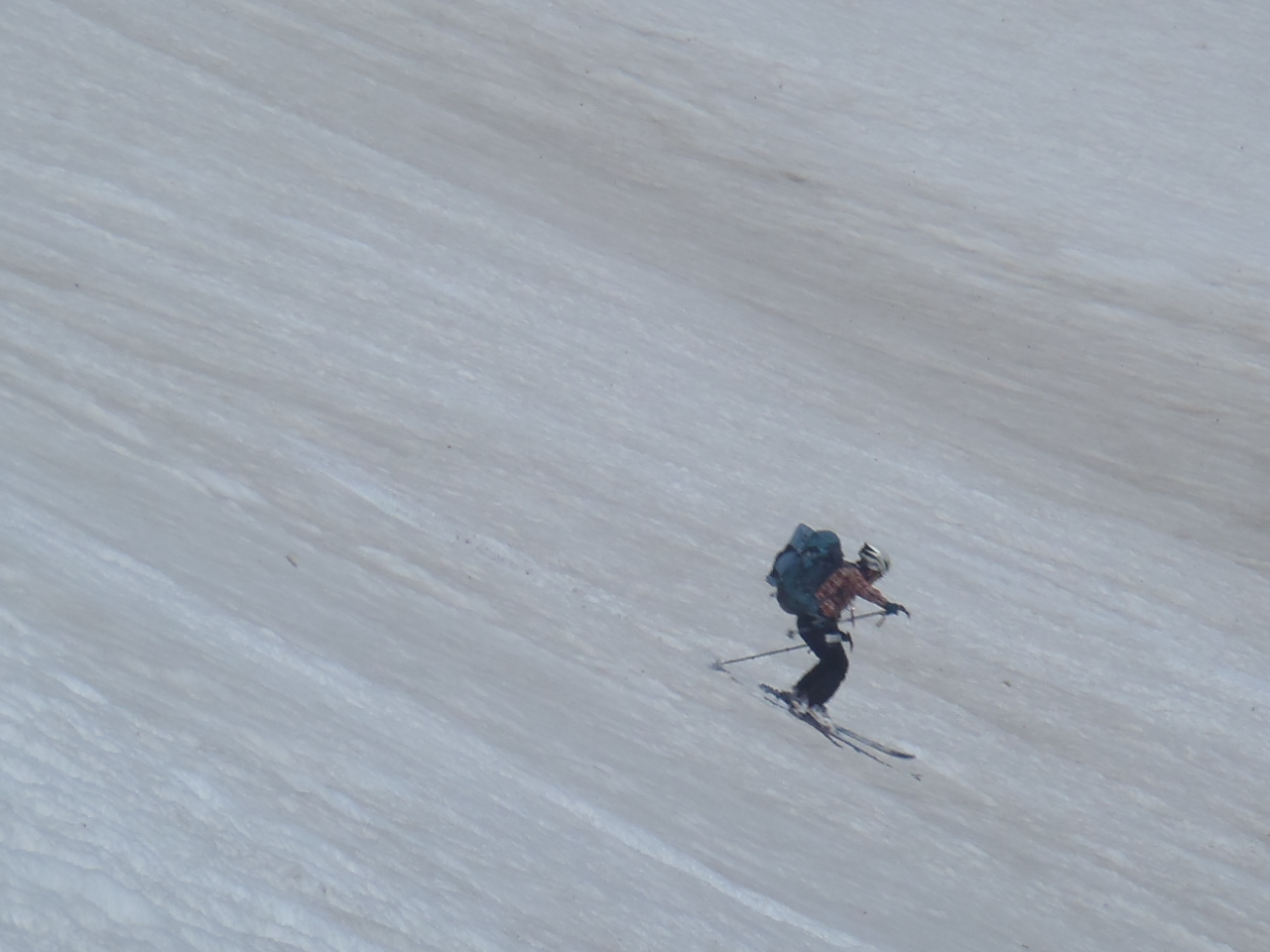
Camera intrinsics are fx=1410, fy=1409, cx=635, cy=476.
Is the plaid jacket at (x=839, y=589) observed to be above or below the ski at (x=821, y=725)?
above

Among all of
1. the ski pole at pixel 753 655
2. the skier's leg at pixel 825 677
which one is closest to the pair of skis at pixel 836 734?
the skier's leg at pixel 825 677

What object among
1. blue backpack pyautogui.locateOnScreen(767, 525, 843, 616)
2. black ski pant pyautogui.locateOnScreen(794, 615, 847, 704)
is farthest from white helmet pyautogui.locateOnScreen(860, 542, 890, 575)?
black ski pant pyautogui.locateOnScreen(794, 615, 847, 704)

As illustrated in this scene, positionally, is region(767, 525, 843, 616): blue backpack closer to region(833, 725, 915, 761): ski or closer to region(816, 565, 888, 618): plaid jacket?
region(816, 565, 888, 618): plaid jacket

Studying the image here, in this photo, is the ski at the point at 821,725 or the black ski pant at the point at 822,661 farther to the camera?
the black ski pant at the point at 822,661

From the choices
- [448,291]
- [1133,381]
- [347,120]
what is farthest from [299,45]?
[1133,381]

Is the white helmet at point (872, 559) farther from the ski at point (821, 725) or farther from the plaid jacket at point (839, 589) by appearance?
the ski at point (821, 725)

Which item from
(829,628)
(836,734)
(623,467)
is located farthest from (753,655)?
(623,467)
